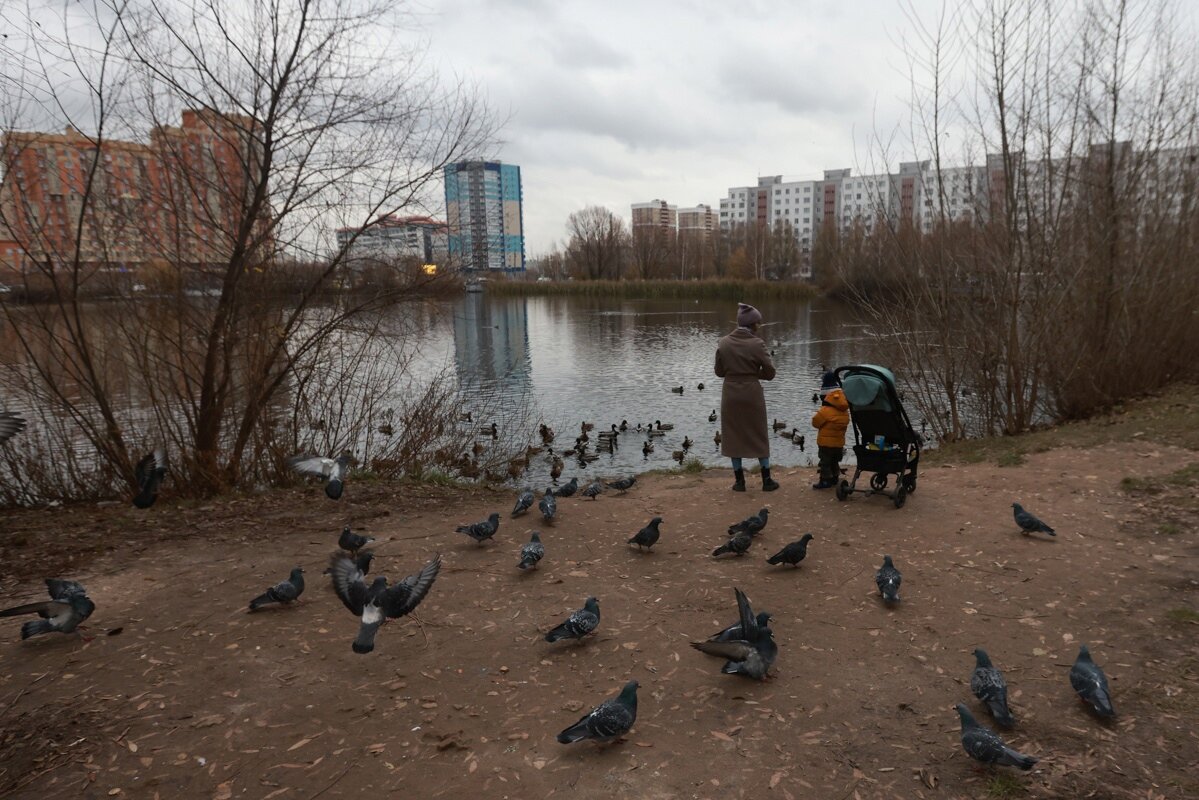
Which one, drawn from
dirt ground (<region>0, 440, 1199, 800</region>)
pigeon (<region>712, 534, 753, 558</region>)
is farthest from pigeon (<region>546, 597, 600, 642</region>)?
pigeon (<region>712, 534, 753, 558</region>)

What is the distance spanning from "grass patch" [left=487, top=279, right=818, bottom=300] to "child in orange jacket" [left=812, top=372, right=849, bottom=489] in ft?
139

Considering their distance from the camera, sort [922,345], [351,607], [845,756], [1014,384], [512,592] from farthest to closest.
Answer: [922,345]
[1014,384]
[512,592]
[351,607]
[845,756]

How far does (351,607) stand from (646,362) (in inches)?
930

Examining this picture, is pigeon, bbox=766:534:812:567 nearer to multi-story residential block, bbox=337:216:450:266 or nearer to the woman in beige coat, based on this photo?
the woman in beige coat

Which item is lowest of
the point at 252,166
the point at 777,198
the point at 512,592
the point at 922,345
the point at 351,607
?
the point at 512,592

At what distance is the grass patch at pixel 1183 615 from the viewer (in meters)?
4.22

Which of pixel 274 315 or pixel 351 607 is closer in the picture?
pixel 351 607

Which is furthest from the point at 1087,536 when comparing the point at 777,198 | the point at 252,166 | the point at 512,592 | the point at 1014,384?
the point at 777,198

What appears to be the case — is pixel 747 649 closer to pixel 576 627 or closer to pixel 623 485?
pixel 576 627

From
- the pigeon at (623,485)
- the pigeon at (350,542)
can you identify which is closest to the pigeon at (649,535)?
the pigeon at (350,542)

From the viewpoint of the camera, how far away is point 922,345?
12.0 m

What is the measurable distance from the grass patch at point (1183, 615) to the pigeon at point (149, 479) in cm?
871

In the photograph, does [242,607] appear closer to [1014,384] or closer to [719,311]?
[1014,384]

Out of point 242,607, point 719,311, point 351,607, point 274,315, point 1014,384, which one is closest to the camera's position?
point 351,607
